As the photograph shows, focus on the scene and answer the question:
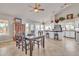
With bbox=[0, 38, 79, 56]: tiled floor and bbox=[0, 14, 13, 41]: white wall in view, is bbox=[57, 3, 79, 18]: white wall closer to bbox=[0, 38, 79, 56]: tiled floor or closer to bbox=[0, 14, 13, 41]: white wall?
bbox=[0, 38, 79, 56]: tiled floor

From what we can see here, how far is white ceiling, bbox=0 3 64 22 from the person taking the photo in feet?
10.0

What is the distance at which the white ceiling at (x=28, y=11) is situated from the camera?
3053mm

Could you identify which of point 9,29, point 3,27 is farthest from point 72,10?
point 3,27

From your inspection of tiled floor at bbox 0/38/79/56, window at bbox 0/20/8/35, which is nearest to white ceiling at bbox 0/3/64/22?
window at bbox 0/20/8/35

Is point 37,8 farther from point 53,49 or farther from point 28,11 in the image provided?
point 53,49

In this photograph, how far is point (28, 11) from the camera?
3205mm

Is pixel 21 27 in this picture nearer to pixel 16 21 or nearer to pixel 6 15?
pixel 16 21

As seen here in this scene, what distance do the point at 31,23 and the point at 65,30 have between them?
0.88 m

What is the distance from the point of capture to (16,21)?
318 cm

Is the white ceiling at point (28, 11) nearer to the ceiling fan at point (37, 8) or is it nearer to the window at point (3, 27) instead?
the ceiling fan at point (37, 8)

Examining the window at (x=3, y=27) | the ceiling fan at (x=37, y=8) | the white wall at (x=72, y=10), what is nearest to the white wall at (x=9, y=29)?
the window at (x=3, y=27)

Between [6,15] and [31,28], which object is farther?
[31,28]

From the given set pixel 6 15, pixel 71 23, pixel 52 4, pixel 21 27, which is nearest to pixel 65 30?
pixel 71 23

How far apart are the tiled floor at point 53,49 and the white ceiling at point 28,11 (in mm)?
669
